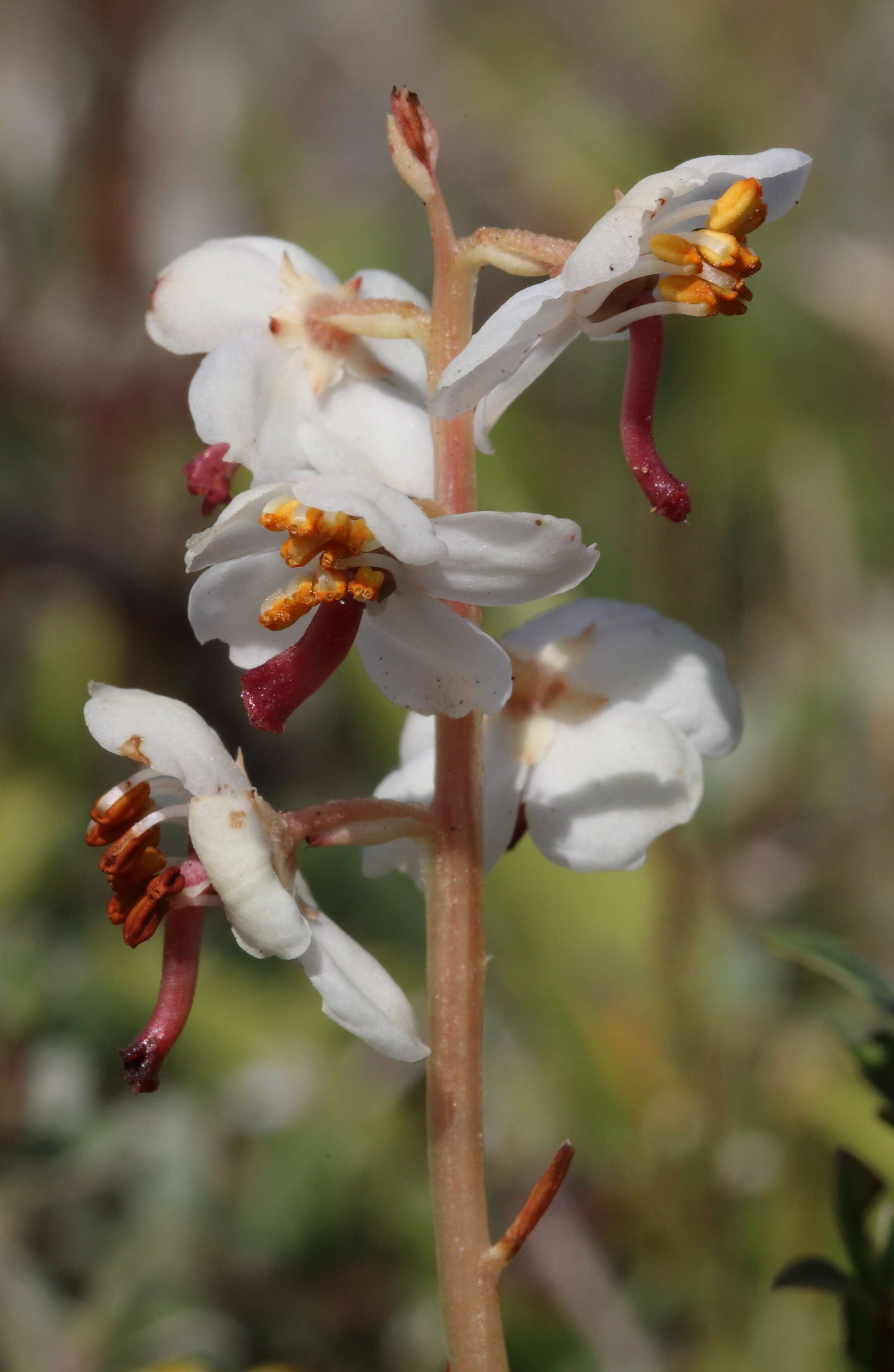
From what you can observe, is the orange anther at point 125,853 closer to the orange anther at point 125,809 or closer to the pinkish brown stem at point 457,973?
the orange anther at point 125,809

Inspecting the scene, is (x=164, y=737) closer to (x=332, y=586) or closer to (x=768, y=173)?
(x=332, y=586)

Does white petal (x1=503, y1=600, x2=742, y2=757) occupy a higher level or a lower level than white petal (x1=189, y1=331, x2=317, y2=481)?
lower

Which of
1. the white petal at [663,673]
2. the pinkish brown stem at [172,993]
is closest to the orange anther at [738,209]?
the white petal at [663,673]

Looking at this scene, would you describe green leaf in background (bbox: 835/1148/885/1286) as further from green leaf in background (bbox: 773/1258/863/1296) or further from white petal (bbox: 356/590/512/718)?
white petal (bbox: 356/590/512/718)

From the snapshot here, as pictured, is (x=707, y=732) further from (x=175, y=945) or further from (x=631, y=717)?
(x=175, y=945)

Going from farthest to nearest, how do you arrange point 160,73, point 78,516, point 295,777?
point 160,73 → point 78,516 → point 295,777

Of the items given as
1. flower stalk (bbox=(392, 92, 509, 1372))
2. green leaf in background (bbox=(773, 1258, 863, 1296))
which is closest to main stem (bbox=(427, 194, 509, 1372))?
flower stalk (bbox=(392, 92, 509, 1372))

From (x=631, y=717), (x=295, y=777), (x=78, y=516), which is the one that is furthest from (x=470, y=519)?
(x=78, y=516)
